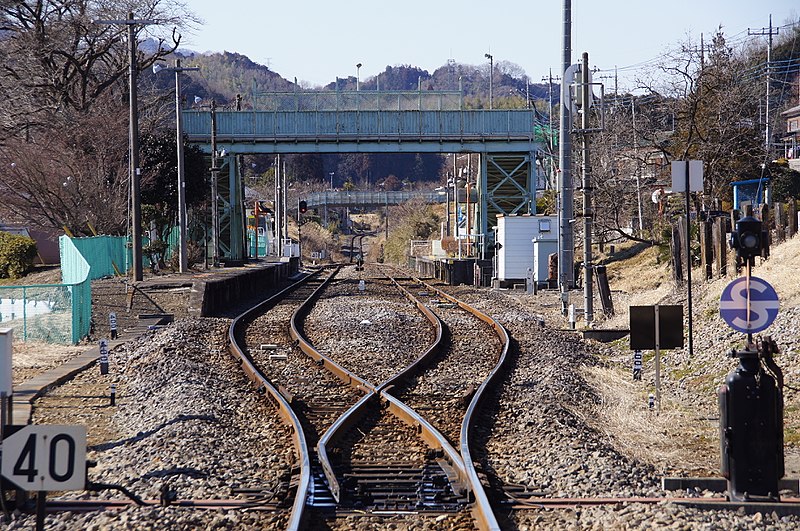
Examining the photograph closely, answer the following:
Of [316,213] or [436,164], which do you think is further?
[436,164]

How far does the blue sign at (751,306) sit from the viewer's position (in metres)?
8.48

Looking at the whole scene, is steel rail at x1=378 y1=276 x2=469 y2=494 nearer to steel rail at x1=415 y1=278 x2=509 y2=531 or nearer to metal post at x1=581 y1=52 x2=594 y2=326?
steel rail at x1=415 y1=278 x2=509 y2=531

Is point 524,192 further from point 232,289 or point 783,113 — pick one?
point 783,113

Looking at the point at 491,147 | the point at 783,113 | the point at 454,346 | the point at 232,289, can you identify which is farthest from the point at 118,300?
the point at 783,113

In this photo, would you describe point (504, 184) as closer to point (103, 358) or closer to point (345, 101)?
point (345, 101)

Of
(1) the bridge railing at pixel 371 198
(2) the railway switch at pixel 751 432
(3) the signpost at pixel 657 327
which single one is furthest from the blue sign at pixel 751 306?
(1) the bridge railing at pixel 371 198

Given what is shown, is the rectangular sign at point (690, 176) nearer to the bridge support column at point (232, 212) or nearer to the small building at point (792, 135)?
the bridge support column at point (232, 212)

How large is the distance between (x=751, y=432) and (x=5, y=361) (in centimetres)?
553

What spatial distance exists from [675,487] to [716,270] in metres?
13.4

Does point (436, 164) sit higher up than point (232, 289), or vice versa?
point (436, 164)

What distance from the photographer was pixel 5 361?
7484 mm

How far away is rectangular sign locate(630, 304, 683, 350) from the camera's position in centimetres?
1229

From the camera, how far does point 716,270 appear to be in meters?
20.5

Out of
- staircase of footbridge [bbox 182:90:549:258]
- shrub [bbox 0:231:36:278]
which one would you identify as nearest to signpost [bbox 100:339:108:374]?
shrub [bbox 0:231:36:278]
